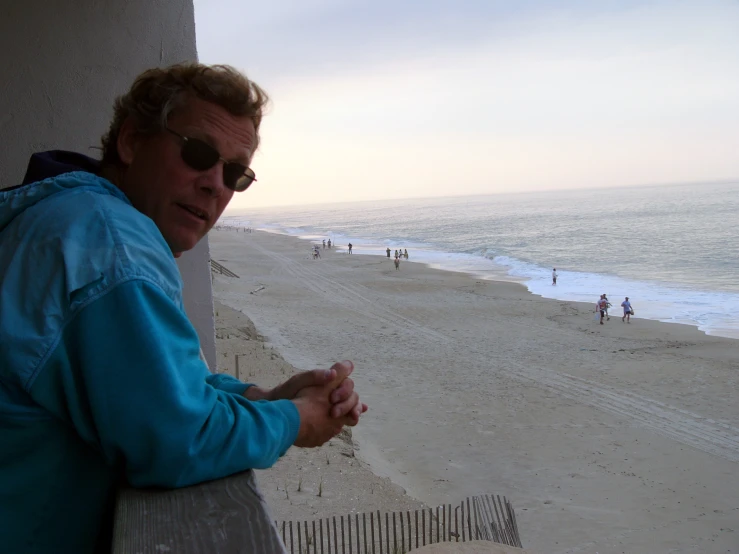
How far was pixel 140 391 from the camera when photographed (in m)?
1.03

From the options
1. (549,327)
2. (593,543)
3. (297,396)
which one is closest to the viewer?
(297,396)

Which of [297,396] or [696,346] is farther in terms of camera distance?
[696,346]

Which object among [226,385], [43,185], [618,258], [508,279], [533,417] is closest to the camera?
[43,185]

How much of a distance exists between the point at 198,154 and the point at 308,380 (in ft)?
2.14

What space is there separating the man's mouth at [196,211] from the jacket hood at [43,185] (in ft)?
0.78

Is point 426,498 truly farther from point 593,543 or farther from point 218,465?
point 218,465

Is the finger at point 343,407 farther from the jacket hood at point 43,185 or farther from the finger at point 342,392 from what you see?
the jacket hood at point 43,185

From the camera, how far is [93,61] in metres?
3.90

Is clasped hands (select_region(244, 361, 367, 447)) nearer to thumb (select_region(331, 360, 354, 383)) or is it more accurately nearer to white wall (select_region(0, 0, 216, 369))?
thumb (select_region(331, 360, 354, 383))

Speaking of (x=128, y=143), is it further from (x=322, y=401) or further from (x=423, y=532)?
(x=423, y=532)

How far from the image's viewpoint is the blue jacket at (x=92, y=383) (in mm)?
1035

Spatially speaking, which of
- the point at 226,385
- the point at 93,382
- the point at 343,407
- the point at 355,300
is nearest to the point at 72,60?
the point at 226,385

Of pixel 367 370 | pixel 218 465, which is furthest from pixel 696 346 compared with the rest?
pixel 218 465

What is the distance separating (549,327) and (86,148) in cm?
2046
